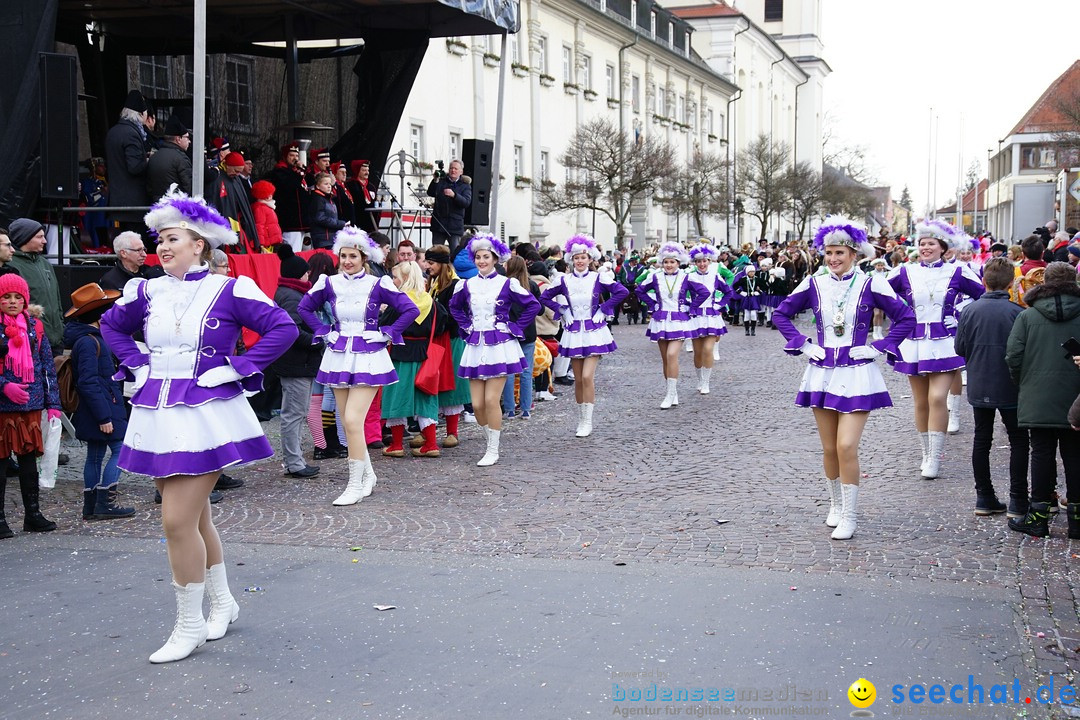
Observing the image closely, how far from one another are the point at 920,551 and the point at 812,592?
1321 millimetres

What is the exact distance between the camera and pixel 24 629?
591cm

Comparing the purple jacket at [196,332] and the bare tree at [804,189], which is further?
the bare tree at [804,189]

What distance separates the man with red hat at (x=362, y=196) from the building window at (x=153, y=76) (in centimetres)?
396

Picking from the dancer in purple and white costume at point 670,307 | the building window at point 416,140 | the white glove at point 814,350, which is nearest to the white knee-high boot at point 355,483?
the white glove at point 814,350

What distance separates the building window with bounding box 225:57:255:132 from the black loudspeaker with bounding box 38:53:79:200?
806cm

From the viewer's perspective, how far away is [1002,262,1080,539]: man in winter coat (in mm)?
7516

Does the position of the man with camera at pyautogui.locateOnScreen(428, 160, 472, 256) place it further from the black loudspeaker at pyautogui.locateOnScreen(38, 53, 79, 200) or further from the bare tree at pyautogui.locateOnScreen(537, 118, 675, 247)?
the bare tree at pyautogui.locateOnScreen(537, 118, 675, 247)

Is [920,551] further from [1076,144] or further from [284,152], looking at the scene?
[1076,144]

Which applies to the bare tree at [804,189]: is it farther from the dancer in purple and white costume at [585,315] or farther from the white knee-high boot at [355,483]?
the white knee-high boot at [355,483]

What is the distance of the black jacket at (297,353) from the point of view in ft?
33.4

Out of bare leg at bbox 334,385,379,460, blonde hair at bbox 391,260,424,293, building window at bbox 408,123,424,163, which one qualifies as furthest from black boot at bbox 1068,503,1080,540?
building window at bbox 408,123,424,163

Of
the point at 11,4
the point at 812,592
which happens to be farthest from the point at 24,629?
the point at 11,4

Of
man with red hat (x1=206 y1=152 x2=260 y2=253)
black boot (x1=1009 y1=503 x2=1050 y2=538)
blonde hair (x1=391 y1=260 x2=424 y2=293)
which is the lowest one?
black boot (x1=1009 y1=503 x2=1050 y2=538)

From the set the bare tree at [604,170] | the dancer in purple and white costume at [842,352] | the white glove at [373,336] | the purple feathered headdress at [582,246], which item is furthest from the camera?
the bare tree at [604,170]
